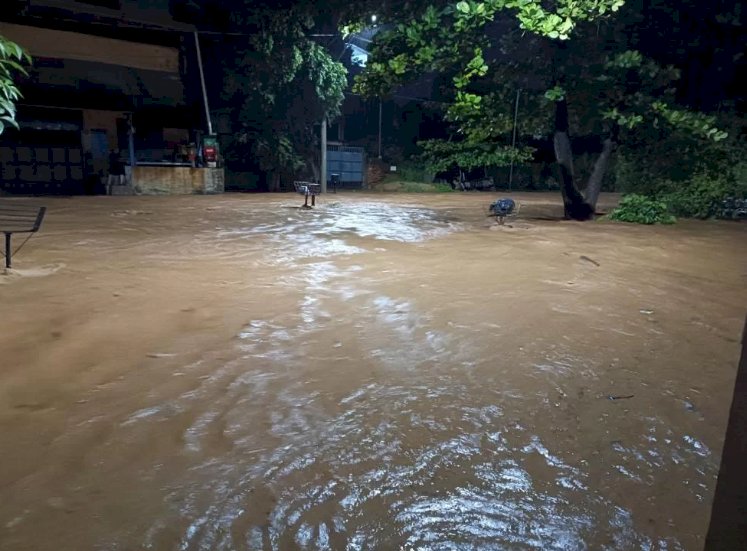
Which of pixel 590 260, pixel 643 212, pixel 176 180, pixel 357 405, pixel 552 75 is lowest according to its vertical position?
pixel 357 405

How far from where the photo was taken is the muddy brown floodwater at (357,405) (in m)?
2.48

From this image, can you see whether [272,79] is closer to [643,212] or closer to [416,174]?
[416,174]

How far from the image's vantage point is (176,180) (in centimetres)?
2200

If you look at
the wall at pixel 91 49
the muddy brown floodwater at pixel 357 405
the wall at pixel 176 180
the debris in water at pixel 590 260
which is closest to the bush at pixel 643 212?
the debris in water at pixel 590 260

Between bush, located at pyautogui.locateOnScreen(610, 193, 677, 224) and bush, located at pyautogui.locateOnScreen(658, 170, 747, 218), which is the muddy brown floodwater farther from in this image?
bush, located at pyautogui.locateOnScreen(658, 170, 747, 218)

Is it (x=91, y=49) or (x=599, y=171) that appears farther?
(x=91, y=49)

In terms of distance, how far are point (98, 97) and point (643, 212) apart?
65.5 feet

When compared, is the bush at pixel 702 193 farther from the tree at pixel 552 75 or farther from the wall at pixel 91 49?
the wall at pixel 91 49

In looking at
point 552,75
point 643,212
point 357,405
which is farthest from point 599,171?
point 357,405

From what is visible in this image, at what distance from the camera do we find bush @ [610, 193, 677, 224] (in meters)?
15.3

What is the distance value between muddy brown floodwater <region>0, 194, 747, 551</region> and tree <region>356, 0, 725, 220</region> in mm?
6572

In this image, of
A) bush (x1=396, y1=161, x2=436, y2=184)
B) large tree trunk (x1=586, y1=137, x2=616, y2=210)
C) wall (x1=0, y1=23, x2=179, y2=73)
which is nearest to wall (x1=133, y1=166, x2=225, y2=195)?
wall (x1=0, y1=23, x2=179, y2=73)

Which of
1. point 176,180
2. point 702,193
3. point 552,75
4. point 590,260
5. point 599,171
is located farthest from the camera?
point 176,180

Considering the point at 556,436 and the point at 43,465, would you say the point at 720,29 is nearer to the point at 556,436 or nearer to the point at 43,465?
the point at 556,436
